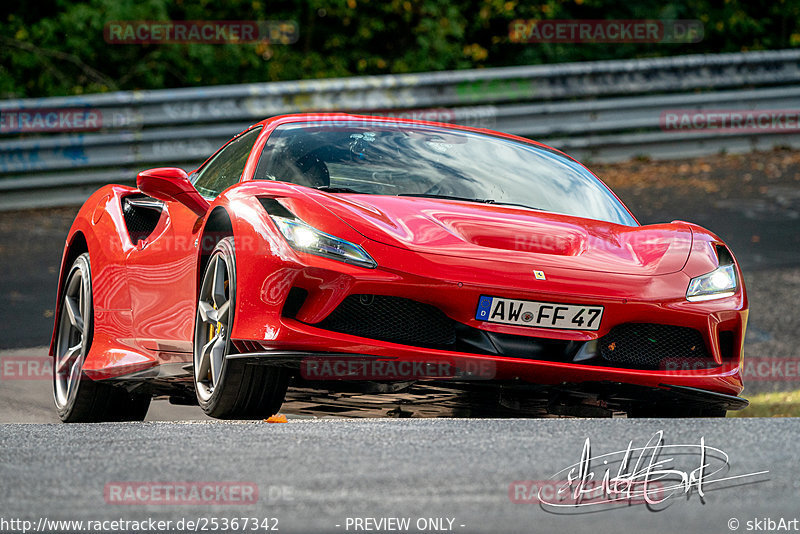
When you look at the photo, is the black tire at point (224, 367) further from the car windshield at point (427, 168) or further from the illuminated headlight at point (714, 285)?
the illuminated headlight at point (714, 285)

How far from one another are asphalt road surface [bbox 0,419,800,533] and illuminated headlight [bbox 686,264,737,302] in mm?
557

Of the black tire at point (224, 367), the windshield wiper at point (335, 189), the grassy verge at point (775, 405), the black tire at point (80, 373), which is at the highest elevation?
the windshield wiper at point (335, 189)

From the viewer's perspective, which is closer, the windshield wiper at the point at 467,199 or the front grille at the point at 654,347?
the front grille at the point at 654,347

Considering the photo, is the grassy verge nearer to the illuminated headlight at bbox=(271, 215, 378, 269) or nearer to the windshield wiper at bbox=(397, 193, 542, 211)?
the windshield wiper at bbox=(397, 193, 542, 211)

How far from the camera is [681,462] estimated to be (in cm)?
359

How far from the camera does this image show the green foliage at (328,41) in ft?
47.6

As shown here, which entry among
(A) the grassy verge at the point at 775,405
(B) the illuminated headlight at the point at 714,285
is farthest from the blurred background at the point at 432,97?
(B) the illuminated headlight at the point at 714,285

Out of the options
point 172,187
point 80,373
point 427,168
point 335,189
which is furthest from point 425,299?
point 80,373

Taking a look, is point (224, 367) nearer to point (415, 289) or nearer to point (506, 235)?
point (415, 289)

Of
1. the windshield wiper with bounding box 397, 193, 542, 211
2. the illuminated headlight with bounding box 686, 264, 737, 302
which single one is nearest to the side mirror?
the windshield wiper with bounding box 397, 193, 542, 211

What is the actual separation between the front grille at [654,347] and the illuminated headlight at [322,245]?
961 mm

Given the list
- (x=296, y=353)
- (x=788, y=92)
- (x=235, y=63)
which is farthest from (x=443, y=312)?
(x=235, y=63)

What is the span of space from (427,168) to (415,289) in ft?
3.96

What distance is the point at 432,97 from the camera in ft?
41.5
